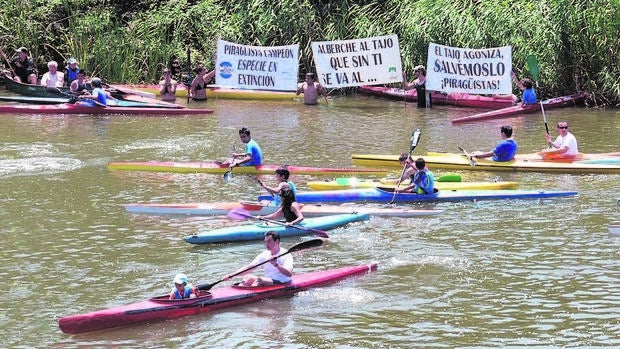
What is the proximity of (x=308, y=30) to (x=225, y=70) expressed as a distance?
2.65 m

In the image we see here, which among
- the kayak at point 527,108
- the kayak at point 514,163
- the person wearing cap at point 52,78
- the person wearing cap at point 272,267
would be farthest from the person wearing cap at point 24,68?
the person wearing cap at point 272,267

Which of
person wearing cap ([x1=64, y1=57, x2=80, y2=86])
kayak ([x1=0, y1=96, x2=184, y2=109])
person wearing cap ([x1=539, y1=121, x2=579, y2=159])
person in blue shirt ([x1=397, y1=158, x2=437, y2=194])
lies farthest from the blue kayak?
person wearing cap ([x1=64, y1=57, x2=80, y2=86])

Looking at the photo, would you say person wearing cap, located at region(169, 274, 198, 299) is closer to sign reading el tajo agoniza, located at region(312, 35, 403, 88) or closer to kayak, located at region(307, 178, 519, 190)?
kayak, located at region(307, 178, 519, 190)

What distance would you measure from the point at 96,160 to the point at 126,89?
313 inches

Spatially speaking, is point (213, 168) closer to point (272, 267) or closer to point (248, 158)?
point (248, 158)

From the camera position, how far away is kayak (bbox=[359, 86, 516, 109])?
25.4m

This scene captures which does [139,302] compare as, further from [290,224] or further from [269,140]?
[269,140]

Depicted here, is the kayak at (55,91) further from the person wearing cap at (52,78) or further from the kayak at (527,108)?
the kayak at (527,108)

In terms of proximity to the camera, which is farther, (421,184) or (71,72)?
(71,72)

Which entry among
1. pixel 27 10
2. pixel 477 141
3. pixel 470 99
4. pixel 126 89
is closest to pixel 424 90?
pixel 470 99

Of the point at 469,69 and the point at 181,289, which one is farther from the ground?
the point at 469,69

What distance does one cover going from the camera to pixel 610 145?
67.7ft

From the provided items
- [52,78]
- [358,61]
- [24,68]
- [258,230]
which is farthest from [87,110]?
[258,230]

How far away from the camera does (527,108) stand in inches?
947
